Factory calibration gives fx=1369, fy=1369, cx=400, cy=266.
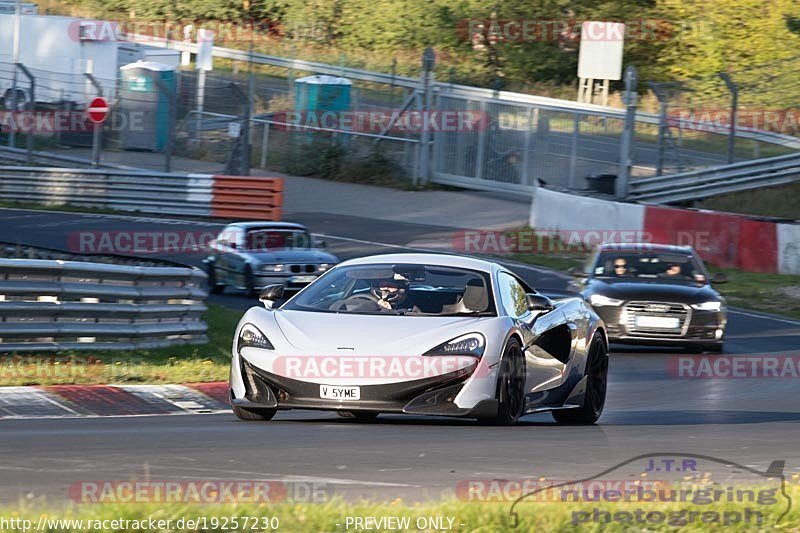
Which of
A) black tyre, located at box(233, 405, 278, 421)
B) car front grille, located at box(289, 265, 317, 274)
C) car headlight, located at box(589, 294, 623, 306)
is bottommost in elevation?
car front grille, located at box(289, 265, 317, 274)

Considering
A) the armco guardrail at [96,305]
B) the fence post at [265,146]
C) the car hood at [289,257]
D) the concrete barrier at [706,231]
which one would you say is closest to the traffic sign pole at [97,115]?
the fence post at [265,146]

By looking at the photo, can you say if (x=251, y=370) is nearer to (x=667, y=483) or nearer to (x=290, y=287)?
(x=667, y=483)

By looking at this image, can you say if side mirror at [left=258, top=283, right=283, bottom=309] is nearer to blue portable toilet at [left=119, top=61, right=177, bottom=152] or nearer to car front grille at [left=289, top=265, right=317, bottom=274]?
car front grille at [left=289, top=265, right=317, bottom=274]

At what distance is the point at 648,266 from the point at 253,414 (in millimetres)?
9515

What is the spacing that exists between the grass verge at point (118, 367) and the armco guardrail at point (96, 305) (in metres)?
0.11

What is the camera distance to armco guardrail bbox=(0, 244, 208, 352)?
1206 centimetres

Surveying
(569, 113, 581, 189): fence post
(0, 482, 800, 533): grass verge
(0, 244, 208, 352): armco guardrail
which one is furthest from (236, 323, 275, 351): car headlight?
(569, 113, 581, 189): fence post

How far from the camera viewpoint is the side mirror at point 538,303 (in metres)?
10.1

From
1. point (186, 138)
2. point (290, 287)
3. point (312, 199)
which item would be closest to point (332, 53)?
point (186, 138)

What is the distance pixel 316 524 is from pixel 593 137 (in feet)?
98.0

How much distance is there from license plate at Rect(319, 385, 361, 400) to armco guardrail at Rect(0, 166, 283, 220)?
73.4ft

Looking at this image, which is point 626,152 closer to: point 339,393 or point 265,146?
point 265,146

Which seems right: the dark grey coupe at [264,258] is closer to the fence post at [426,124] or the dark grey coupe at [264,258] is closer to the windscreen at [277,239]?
the windscreen at [277,239]

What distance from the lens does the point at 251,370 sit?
30.1 feet
